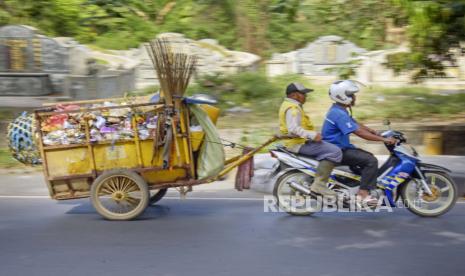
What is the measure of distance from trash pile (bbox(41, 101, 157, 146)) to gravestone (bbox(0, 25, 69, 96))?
8.61 meters

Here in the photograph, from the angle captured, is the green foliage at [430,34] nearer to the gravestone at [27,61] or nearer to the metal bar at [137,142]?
the metal bar at [137,142]

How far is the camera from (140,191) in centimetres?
748

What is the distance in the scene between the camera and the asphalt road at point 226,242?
5.92 meters

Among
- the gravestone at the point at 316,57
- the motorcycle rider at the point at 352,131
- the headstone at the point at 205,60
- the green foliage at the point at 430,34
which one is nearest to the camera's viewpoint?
the motorcycle rider at the point at 352,131

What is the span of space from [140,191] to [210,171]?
0.76m

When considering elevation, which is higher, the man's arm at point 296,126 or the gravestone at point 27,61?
the gravestone at point 27,61

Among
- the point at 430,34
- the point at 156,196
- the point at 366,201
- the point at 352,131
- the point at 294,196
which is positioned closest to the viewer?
the point at 352,131

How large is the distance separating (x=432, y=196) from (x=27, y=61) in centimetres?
1073

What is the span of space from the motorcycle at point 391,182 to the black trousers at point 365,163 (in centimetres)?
14

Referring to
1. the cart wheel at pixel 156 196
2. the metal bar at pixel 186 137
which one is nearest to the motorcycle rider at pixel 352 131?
the metal bar at pixel 186 137

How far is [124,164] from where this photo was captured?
7.53m

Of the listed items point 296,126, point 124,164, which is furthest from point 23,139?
point 296,126

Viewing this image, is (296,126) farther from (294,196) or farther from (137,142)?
(137,142)

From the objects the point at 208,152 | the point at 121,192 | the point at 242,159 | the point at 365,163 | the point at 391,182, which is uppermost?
the point at 208,152
